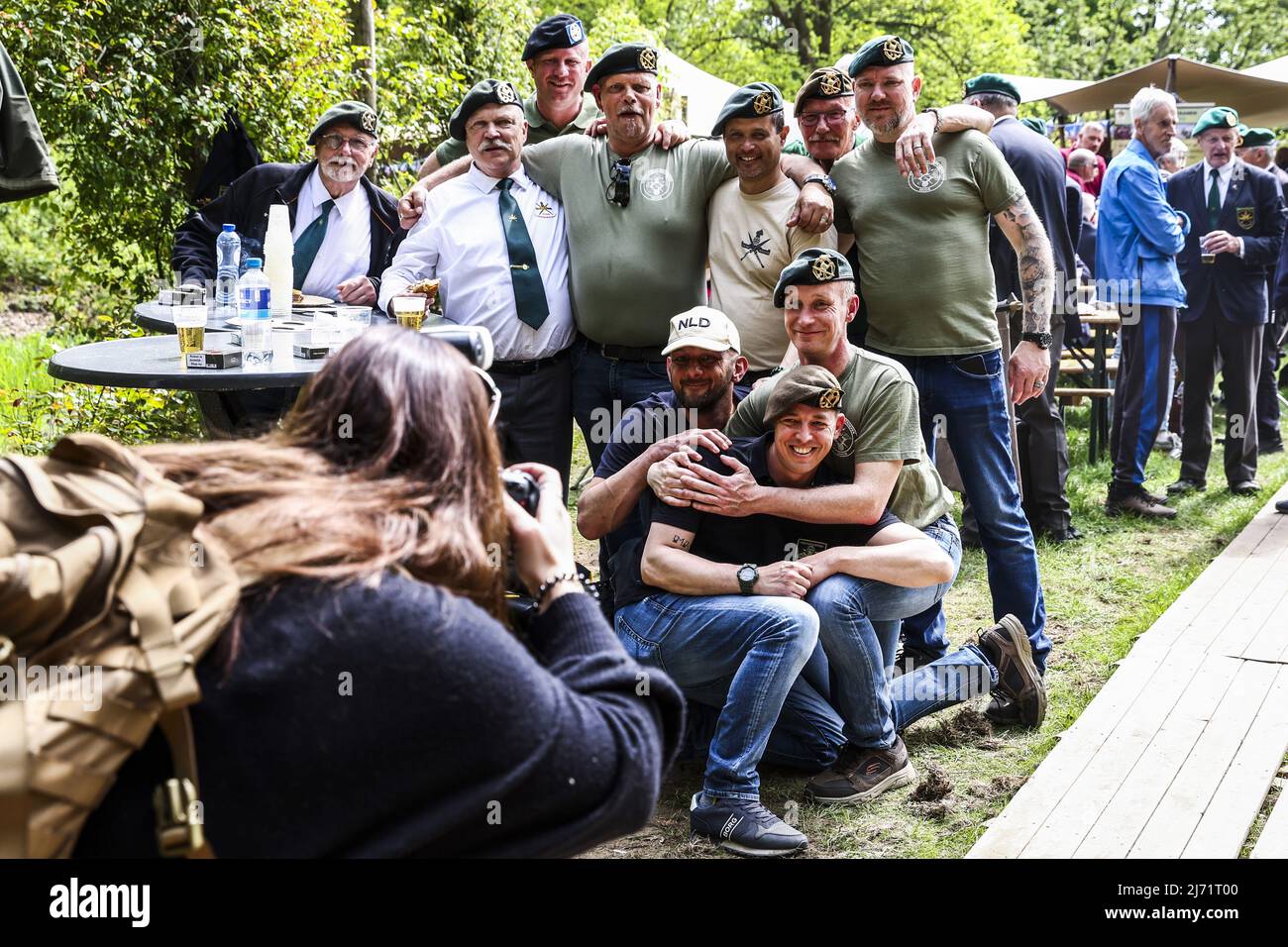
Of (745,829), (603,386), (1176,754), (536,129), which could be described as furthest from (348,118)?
(1176,754)

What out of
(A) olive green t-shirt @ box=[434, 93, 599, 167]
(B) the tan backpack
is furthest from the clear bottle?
(B) the tan backpack

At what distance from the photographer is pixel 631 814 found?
1849 mm

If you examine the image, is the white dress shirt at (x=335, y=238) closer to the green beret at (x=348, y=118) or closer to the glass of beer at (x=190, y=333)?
the green beret at (x=348, y=118)

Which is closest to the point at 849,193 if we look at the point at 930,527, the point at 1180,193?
the point at 930,527

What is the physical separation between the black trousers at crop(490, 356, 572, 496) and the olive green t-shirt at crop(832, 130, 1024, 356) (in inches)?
47.6

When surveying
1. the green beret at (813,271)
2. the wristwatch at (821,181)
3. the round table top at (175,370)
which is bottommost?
the round table top at (175,370)

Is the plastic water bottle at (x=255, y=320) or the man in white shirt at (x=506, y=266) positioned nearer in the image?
the plastic water bottle at (x=255, y=320)

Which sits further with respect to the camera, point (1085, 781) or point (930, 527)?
point (930, 527)

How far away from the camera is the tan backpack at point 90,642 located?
1.45m

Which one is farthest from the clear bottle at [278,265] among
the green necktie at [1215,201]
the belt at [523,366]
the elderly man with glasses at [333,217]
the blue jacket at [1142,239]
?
the green necktie at [1215,201]

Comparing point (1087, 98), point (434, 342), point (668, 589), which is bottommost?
point (668, 589)

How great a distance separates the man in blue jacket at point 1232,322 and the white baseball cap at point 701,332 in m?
5.02
